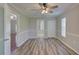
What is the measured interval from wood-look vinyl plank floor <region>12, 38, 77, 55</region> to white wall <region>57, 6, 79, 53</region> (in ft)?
0.26

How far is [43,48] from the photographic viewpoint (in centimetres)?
163

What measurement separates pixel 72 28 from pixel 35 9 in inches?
23.6

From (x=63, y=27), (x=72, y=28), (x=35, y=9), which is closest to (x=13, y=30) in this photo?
(x=35, y=9)

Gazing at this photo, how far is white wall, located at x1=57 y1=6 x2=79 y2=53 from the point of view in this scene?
157 cm

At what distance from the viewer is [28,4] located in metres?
1.55

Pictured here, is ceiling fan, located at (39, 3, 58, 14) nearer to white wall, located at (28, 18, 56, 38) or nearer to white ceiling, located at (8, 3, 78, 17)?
white ceiling, located at (8, 3, 78, 17)

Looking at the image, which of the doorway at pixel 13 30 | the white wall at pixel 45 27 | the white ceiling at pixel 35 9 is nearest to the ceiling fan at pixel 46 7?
the white ceiling at pixel 35 9

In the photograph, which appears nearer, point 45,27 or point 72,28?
point 72,28

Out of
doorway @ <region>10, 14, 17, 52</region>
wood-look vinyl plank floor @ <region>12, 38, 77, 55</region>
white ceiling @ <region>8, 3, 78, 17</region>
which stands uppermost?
white ceiling @ <region>8, 3, 78, 17</region>

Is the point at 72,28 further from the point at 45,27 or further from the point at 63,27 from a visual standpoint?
the point at 45,27

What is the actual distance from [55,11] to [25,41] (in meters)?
0.63

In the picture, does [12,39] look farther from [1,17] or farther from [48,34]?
[48,34]

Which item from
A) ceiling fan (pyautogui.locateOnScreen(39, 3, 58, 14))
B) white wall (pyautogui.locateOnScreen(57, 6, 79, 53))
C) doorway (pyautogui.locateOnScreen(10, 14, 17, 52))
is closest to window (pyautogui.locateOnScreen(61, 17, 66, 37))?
white wall (pyautogui.locateOnScreen(57, 6, 79, 53))
